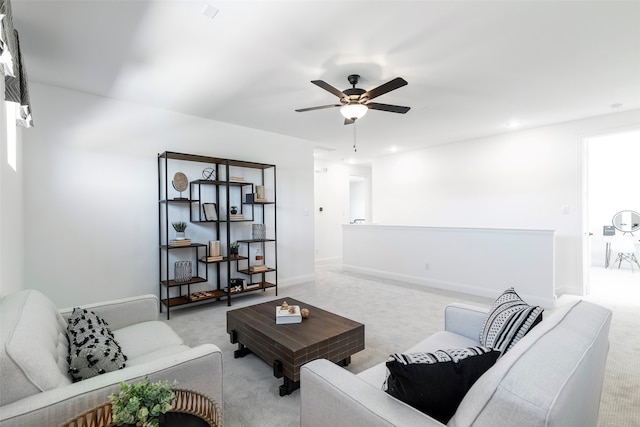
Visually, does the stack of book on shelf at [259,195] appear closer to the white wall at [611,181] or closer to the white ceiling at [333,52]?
the white ceiling at [333,52]

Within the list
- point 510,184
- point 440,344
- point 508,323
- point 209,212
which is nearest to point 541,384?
point 508,323

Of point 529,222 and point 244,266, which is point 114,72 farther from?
point 529,222

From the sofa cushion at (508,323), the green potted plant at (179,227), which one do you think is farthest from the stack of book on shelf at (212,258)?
the sofa cushion at (508,323)

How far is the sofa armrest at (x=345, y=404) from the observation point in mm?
961

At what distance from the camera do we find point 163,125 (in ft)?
12.7

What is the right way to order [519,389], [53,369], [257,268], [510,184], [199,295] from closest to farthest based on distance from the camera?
[519,389] → [53,369] → [199,295] → [257,268] → [510,184]

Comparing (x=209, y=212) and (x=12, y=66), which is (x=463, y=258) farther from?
(x=12, y=66)

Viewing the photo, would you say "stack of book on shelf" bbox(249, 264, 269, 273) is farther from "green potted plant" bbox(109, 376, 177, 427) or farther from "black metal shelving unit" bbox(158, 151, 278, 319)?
"green potted plant" bbox(109, 376, 177, 427)

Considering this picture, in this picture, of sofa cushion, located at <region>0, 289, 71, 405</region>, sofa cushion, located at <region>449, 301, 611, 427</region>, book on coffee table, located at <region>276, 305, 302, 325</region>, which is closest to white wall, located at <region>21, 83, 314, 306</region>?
sofa cushion, located at <region>0, 289, 71, 405</region>

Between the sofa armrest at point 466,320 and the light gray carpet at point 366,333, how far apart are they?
0.75 metres

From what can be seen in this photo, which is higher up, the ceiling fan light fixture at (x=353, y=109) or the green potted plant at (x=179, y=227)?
the ceiling fan light fixture at (x=353, y=109)

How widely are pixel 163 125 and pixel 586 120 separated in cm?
593

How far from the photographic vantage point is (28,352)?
1089 millimetres

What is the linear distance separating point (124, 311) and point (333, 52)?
260 cm
